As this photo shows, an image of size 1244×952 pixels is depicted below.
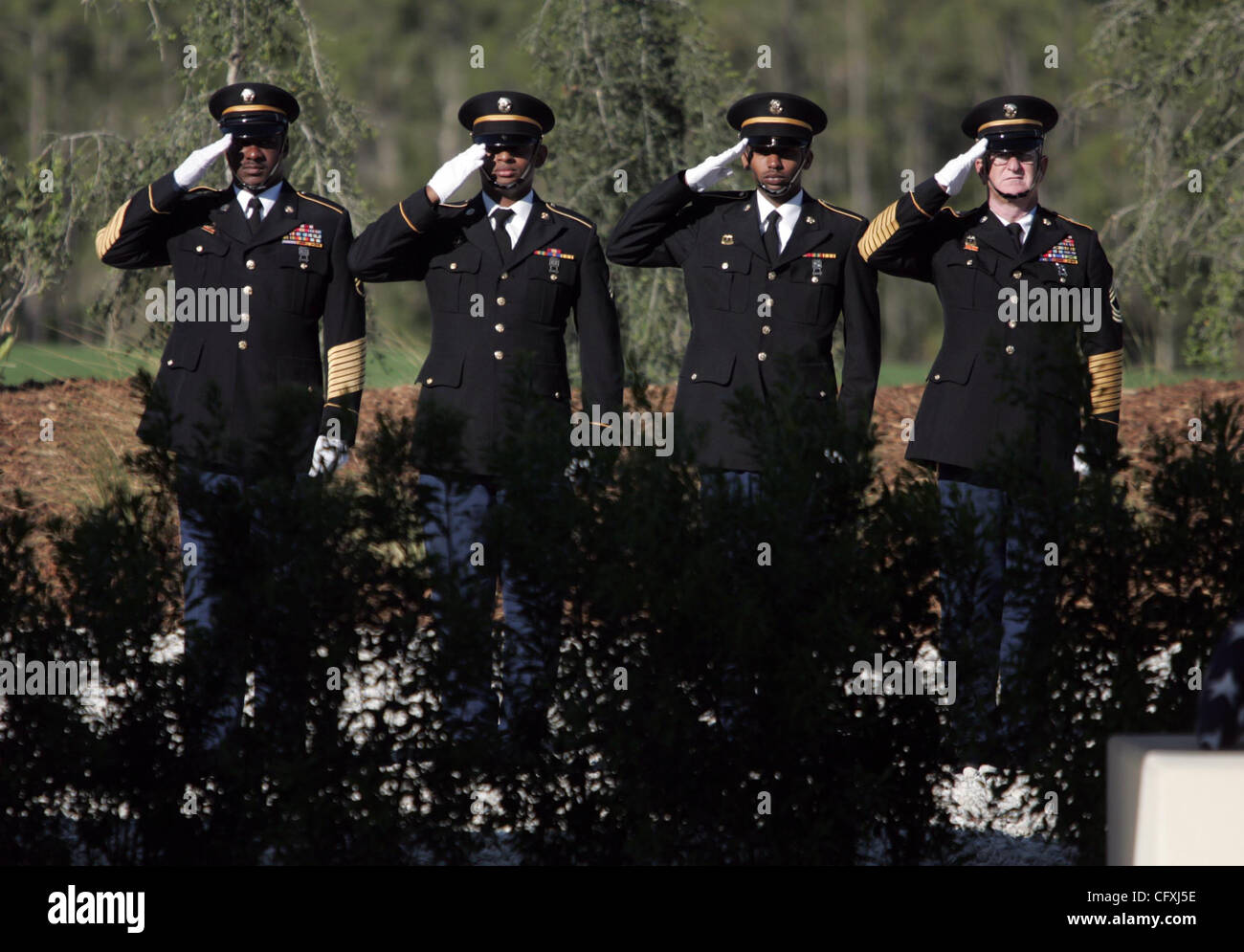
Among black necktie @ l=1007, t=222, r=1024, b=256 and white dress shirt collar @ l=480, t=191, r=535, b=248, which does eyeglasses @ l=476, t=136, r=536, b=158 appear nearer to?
white dress shirt collar @ l=480, t=191, r=535, b=248

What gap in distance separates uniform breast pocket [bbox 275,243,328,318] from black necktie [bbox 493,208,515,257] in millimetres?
565

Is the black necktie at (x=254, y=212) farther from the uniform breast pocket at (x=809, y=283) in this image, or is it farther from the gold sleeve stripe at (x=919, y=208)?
the gold sleeve stripe at (x=919, y=208)

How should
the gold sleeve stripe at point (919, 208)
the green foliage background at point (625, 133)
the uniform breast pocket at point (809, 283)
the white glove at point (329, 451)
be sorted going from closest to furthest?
1. the white glove at point (329, 451)
2. the gold sleeve stripe at point (919, 208)
3. the uniform breast pocket at point (809, 283)
4. the green foliage background at point (625, 133)

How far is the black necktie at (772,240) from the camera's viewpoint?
5305mm

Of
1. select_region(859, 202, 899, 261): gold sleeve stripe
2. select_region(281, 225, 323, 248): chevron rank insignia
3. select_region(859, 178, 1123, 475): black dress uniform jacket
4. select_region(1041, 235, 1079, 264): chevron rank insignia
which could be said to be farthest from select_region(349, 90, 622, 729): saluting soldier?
select_region(1041, 235, 1079, 264): chevron rank insignia

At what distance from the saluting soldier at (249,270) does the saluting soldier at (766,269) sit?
966 mm

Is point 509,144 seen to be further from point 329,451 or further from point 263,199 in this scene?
point 329,451

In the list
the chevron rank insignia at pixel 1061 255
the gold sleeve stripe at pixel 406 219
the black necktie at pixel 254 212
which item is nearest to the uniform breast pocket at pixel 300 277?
the black necktie at pixel 254 212

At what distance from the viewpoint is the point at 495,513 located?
150 inches

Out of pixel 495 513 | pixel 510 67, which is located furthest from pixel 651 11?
pixel 510 67

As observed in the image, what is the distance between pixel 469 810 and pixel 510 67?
33.1m

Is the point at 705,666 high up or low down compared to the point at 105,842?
up

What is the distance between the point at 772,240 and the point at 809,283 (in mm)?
185
